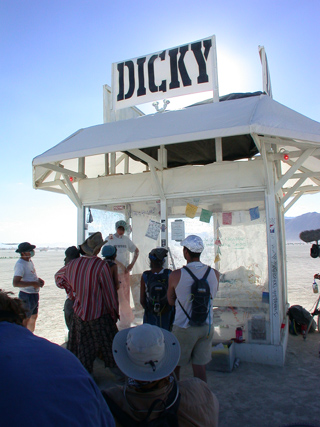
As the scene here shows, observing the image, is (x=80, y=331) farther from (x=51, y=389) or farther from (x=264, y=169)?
(x=264, y=169)

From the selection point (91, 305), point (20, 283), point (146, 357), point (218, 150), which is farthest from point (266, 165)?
point (20, 283)

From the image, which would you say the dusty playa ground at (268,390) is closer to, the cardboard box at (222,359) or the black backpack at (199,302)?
the cardboard box at (222,359)

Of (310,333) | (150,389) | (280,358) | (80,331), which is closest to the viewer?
(150,389)

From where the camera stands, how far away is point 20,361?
1.12 m

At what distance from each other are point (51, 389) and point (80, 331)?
9.76ft

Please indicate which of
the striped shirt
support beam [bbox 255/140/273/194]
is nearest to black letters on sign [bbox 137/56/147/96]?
support beam [bbox 255/140/273/194]

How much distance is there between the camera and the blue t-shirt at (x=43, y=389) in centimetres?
102

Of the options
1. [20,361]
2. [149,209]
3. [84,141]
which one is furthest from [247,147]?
[20,361]

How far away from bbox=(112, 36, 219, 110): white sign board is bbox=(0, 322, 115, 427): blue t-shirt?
508 centimetres

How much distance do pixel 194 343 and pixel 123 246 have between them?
3.01 m

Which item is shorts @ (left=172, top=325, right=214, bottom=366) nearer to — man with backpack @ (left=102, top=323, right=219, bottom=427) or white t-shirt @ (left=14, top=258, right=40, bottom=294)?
man with backpack @ (left=102, top=323, right=219, bottom=427)

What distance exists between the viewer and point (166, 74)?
18.8 feet

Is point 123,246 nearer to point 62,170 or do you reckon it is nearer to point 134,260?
point 134,260

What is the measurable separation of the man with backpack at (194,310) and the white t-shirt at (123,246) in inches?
106
